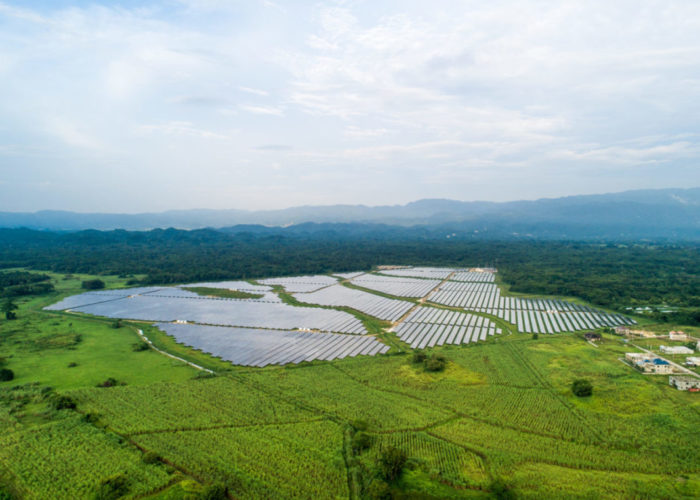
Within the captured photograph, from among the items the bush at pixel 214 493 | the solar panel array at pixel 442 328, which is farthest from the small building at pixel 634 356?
the bush at pixel 214 493

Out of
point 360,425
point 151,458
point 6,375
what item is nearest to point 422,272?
point 360,425

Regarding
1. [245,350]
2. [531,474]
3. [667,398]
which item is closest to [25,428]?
[245,350]

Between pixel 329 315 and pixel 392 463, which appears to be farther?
pixel 329 315

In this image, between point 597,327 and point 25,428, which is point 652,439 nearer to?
point 597,327

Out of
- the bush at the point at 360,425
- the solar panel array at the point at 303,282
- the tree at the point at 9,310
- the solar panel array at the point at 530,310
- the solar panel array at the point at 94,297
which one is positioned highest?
the tree at the point at 9,310

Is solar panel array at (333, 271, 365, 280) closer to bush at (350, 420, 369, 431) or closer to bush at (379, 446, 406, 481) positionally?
bush at (350, 420, 369, 431)

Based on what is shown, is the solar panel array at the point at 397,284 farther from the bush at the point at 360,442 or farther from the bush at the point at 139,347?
the bush at the point at 360,442

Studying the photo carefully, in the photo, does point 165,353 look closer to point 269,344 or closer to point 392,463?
point 269,344
